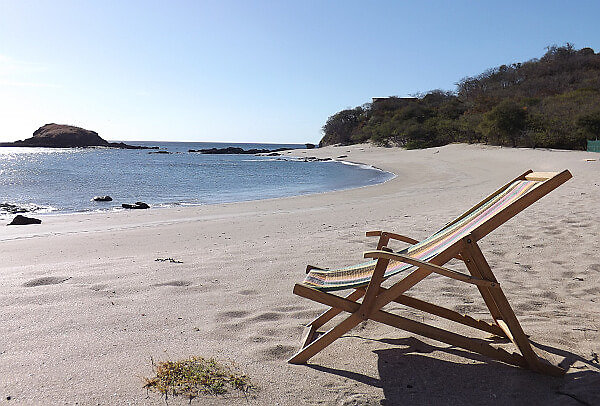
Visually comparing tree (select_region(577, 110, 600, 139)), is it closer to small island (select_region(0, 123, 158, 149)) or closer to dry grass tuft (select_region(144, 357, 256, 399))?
dry grass tuft (select_region(144, 357, 256, 399))

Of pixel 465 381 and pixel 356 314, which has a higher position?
pixel 356 314

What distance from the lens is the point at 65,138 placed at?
115438 mm

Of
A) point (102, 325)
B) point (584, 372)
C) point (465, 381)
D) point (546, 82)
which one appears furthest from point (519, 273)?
point (546, 82)

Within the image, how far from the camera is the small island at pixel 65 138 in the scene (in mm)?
115562

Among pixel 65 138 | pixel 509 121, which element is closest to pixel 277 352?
pixel 509 121

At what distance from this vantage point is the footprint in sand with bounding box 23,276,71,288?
13.0ft

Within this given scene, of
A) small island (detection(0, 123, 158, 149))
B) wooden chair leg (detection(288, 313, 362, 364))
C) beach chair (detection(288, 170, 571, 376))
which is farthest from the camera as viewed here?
small island (detection(0, 123, 158, 149))

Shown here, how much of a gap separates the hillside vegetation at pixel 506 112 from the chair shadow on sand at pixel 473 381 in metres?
31.8

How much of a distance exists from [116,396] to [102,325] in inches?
38.3

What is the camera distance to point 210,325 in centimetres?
310

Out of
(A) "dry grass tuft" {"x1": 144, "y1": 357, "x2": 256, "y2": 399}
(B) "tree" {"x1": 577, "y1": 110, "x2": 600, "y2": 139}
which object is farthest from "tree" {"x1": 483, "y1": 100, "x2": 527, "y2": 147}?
(A) "dry grass tuft" {"x1": 144, "y1": 357, "x2": 256, "y2": 399}

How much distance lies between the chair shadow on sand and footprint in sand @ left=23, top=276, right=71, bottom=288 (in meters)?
2.72

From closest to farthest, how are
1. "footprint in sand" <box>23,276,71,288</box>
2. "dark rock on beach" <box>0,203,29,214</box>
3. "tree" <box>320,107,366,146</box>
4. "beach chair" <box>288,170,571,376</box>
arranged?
"beach chair" <box>288,170,571,376</box> < "footprint in sand" <box>23,276,71,288</box> < "dark rock on beach" <box>0,203,29,214</box> < "tree" <box>320,107,366,146</box>

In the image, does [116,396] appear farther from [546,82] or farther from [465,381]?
[546,82]
